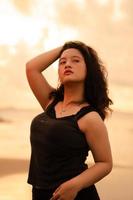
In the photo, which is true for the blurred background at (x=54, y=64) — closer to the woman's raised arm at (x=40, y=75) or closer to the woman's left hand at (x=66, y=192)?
Result: the woman's raised arm at (x=40, y=75)

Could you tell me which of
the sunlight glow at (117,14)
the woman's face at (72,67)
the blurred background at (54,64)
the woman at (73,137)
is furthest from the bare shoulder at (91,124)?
the sunlight glow at (117,14)

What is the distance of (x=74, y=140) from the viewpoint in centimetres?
97

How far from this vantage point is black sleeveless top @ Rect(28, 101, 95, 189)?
96 centimetres

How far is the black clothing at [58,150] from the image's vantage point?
3.16 feet

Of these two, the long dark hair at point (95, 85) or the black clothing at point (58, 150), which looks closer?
the black clothing at point (58, 150)

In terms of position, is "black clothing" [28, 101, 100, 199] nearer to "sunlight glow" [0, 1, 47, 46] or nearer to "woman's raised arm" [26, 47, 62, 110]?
"woman's raised arm" [26, 47, 62, 110]

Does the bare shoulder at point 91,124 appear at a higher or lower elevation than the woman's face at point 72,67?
lower

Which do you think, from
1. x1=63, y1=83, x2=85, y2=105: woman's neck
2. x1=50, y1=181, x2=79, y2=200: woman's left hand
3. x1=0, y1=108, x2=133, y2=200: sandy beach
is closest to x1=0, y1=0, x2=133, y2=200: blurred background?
x1=0, y1=108, x2=133, y2=200: sandy beach

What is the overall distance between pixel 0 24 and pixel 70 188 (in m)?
1.12

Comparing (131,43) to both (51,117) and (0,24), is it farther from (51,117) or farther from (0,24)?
(51,117)

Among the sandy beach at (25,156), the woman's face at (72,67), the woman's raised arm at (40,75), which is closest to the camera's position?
the woman's face at (72,67)

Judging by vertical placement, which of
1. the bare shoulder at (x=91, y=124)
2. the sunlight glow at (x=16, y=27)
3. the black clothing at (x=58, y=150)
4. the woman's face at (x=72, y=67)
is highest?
the sunlight glow at (x=16, y=27)

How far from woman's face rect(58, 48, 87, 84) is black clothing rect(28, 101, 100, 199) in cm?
10

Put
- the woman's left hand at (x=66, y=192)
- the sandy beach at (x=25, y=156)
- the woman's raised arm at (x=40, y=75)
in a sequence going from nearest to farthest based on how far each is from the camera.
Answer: the woman's left hand at (x=66, y=192) → the woman's raised arm at (x=40, y=75) → the sandy beach at (x=25, y=156)
